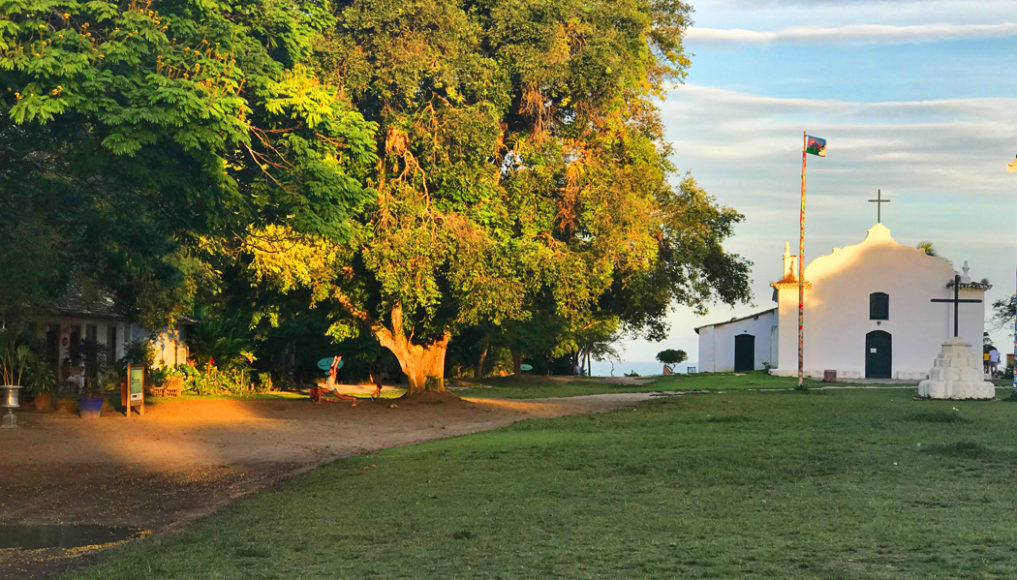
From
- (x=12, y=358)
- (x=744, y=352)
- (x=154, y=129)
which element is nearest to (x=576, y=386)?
(x=744, y=352)

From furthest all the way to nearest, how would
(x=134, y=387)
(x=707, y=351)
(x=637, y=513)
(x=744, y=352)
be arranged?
(x=707, y=351) < (x=744, y=352) < (x=134, y=387) < (x=637, y=513)

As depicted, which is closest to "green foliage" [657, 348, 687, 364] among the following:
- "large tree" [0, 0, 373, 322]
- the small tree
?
the small tree

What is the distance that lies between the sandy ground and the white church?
24356mm

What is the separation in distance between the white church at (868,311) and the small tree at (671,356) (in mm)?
19427

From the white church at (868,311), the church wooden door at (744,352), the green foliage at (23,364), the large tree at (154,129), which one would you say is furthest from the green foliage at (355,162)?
the church wooden door at (744,352)

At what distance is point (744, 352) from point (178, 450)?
48861 mm

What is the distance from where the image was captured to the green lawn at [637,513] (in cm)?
812

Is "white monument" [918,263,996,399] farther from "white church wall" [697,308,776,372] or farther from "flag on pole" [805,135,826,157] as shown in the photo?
"white church wall" [697,308,776,372]

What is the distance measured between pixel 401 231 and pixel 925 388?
16.0 m

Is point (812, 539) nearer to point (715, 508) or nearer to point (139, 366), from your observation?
point (715, 508)

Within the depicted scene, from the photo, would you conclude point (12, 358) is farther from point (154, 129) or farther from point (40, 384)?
point (154, 129)

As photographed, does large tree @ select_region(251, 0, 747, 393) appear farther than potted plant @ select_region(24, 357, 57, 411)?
Yes

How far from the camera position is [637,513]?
10.7 meters

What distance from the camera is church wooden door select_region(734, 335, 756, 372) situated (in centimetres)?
6319
